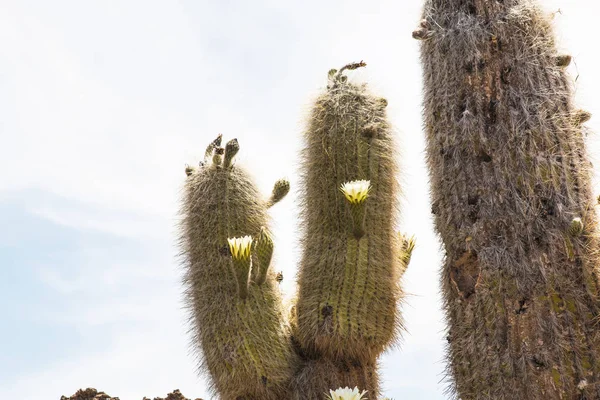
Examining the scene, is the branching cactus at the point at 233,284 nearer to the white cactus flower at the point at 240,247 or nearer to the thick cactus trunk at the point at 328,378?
the white cactus flower at the point at 240,247

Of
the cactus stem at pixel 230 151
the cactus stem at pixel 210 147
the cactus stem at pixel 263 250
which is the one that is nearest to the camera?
the cactus stem at pixel 263 250

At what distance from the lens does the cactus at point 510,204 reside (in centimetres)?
482

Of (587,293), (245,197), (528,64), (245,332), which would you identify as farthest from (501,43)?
(245,332)

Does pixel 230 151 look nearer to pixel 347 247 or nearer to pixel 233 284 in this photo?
pixel 233 284

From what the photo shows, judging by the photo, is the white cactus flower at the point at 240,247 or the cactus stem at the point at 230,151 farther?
the cactus stem at the point at 230,151

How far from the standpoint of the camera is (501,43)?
217 inches

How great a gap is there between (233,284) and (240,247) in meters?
0.36

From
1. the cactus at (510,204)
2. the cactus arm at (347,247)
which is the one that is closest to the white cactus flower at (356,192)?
the cactus arm at (347,247)

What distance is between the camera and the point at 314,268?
595 cm

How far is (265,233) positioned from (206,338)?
876mm

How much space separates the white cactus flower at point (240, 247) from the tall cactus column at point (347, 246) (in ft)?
1.66

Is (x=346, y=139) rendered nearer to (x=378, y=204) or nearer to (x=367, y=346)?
(x=378, y=204)

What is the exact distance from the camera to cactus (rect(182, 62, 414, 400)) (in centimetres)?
580

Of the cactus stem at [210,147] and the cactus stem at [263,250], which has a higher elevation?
the cactus stem at [210,147]
